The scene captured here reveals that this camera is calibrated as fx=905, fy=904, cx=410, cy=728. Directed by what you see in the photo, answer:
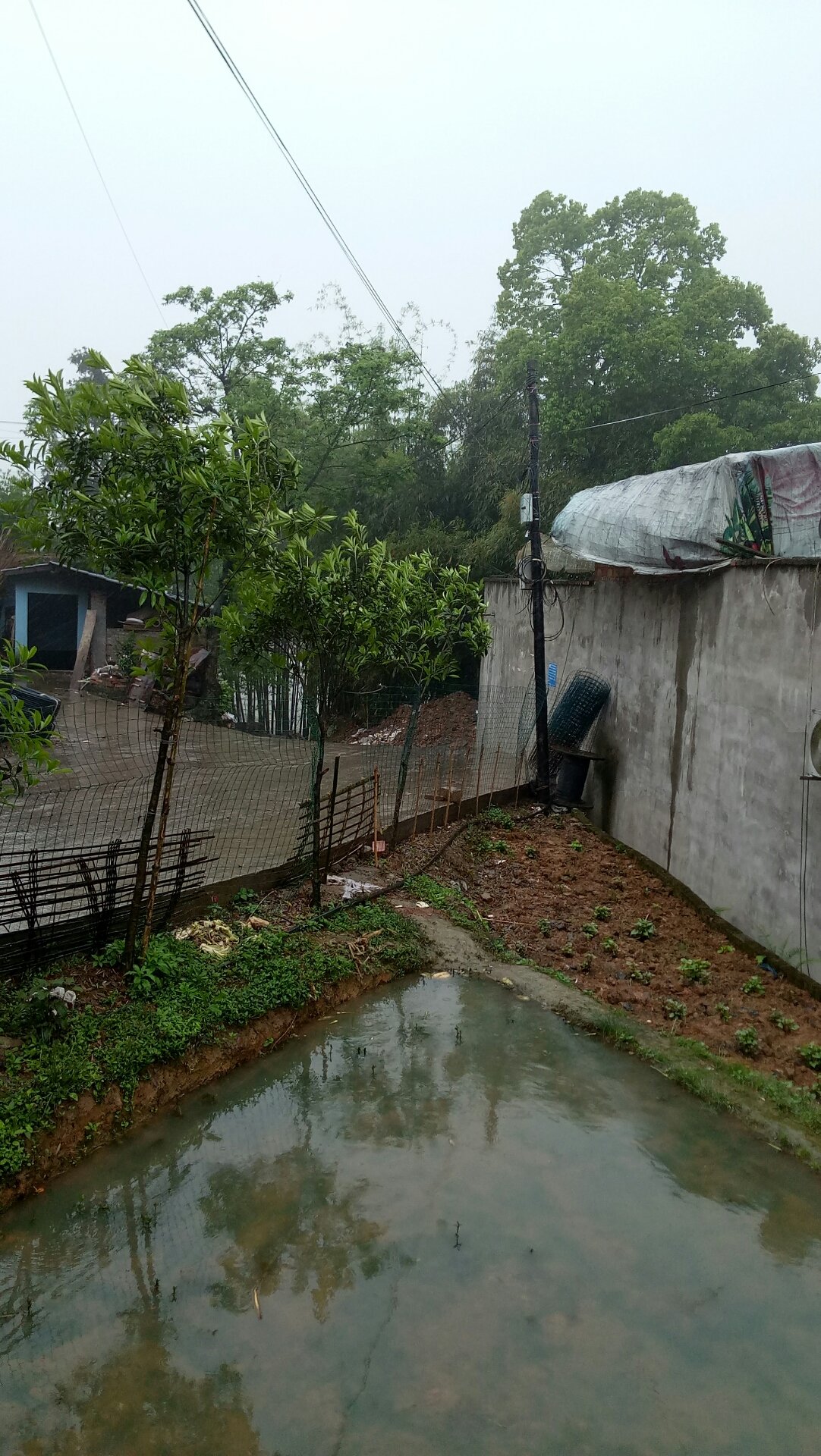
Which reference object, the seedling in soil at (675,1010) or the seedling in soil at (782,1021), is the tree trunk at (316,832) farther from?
the seedling in soil at (782,1021)

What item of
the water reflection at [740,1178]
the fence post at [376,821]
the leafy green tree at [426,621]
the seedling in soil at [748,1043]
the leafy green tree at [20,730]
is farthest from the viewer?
the fence post at [376,821]

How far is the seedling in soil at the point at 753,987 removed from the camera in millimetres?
7129

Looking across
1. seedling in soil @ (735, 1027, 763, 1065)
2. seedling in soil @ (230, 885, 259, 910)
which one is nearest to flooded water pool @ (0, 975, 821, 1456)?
seedling in soil @ (735, 1027, 763, 1065)

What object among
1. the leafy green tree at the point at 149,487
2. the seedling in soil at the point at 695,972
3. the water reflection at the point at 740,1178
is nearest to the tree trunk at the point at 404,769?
the seedling in soil at the point at 695,972

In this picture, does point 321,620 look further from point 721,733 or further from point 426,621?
point 721,733

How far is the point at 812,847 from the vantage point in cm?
705

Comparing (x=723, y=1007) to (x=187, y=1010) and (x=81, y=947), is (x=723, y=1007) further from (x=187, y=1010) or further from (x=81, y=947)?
(x=81, y=947)

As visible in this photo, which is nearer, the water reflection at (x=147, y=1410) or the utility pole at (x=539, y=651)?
the water reflection at (x=147, y=1410)

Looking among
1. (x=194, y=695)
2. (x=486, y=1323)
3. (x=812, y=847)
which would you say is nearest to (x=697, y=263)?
(x=194, y=695)

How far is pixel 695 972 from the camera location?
742 cm

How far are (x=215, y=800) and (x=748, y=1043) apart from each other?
650 centimetres

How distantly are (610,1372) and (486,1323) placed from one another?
20.8 inches

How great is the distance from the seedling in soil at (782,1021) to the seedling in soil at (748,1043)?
293 millimetres

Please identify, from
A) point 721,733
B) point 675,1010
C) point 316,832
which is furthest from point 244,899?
point 721,733
